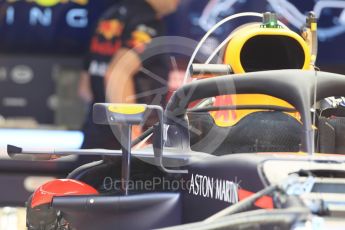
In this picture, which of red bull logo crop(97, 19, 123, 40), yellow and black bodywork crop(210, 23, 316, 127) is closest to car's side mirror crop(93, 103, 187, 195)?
yellow and black bodywork crop(210, 23, 316, 127)

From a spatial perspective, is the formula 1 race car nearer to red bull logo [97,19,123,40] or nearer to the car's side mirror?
the car's side mirror

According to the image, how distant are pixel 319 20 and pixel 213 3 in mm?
1077

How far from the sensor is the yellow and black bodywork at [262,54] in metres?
4.34

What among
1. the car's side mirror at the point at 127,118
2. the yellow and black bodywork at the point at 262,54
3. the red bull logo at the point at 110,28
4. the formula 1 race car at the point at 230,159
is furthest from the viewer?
the red bull logo at the point at 110,28

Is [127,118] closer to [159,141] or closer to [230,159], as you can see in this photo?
[159,141]

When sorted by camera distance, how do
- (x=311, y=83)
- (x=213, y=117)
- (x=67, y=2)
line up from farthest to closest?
(x=67, y=2), (x=213, y=117), (x=311, y=83)

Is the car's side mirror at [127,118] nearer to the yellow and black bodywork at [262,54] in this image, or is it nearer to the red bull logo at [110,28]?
the yellow and black bodywork at [262,54]

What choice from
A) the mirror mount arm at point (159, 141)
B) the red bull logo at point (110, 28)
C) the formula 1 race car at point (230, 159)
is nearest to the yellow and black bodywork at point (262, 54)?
the formula 1 race car at point (230, 159)

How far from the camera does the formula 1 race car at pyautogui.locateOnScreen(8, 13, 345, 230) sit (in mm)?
2875

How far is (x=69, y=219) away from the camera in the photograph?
12.5 ft

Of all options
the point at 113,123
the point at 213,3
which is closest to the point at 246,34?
the point at 113,123

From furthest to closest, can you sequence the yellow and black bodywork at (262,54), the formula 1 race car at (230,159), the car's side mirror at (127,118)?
the yellow and black bodywork at (262,54) < the car's side mirror at (127,118) < the formula 1 race car at (230,159)

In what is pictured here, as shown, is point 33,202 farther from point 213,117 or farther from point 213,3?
point 213,3

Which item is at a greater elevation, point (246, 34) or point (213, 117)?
point (246, 34)
